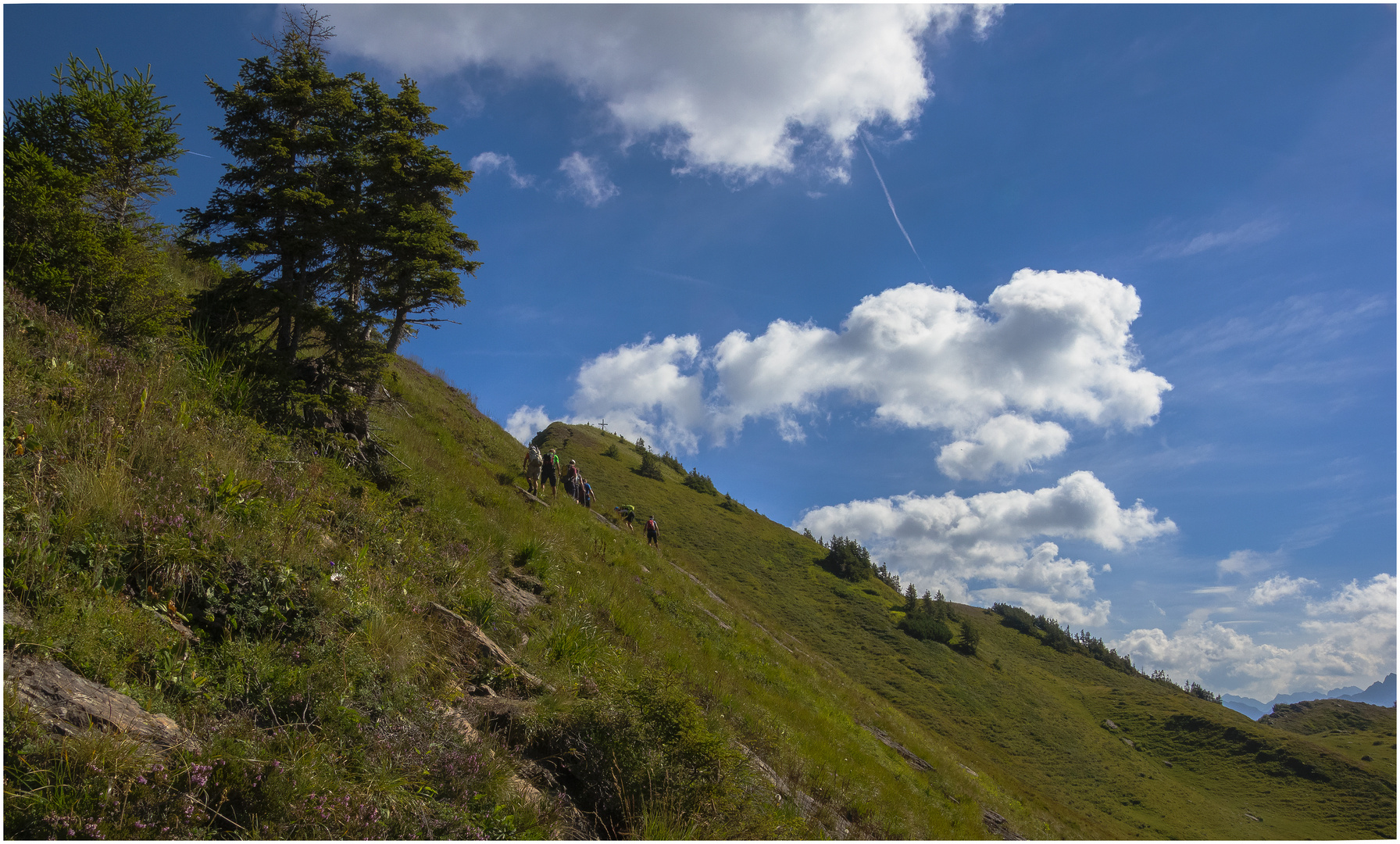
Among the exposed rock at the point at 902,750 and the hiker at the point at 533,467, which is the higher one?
the hiker at the point at 533,467

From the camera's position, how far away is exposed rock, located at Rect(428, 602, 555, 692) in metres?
6.68

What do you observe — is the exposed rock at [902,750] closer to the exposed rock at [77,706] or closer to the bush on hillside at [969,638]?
the exposed rock at [77,706]

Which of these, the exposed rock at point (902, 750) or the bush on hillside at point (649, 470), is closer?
the exposed rock at point (902, 750)

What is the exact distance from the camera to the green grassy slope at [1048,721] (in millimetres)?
49969

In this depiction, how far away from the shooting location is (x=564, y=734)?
5734 millimetres

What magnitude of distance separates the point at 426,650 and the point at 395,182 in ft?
44.5

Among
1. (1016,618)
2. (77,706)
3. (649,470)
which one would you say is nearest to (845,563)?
(649,470)

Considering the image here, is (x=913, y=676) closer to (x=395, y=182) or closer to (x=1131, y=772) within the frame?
(x=1131, y=772)

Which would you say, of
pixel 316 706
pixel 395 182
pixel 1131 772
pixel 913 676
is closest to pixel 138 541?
pixel 316 706

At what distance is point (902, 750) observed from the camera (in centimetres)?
1916

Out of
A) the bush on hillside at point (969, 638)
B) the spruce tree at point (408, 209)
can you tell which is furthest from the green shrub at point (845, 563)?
the spruce tree at point (408, 209)

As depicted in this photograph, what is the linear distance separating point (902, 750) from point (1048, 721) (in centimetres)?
6046

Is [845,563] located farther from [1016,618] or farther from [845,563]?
[1016,618]

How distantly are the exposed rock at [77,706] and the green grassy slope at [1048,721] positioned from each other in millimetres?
35313
